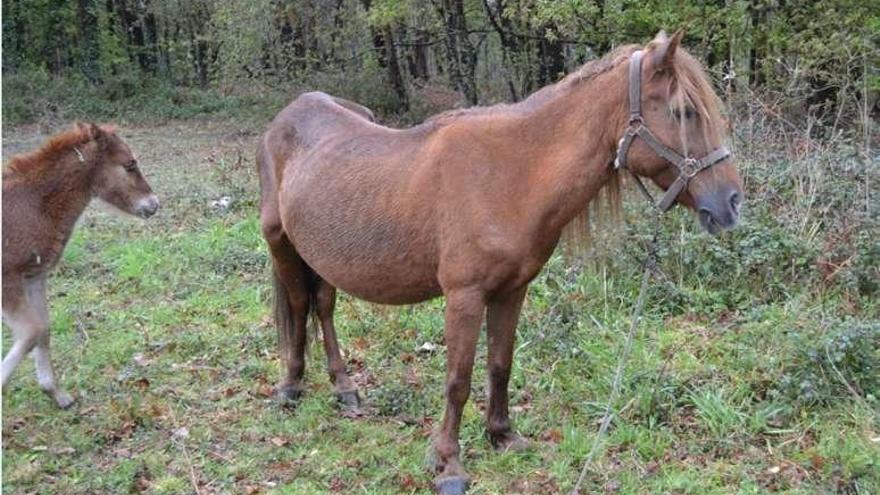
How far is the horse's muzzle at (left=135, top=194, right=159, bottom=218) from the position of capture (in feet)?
19.1

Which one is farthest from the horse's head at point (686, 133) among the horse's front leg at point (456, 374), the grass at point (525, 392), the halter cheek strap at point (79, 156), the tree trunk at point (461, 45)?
the tree trunk at point (461, 45)

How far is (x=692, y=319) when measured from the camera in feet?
18.5

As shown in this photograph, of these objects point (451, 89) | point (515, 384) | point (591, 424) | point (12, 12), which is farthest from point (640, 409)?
point (12, 12)

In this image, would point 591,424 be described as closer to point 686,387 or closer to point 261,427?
point 686,387

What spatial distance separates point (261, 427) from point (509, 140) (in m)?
2.29

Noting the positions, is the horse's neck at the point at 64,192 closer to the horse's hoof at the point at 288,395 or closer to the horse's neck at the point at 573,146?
the horse's hoof at the point at 288,395

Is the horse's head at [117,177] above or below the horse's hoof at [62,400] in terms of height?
above

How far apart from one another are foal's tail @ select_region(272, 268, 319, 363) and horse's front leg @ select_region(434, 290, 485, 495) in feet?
4.66

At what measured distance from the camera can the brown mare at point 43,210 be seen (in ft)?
15.6

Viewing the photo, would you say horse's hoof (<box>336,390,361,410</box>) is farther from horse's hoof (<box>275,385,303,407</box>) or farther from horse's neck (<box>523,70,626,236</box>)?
horse's neck (<box>523,70,626,236</box>)

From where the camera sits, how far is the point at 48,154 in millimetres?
5215

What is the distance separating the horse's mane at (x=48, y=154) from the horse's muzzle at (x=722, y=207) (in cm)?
396

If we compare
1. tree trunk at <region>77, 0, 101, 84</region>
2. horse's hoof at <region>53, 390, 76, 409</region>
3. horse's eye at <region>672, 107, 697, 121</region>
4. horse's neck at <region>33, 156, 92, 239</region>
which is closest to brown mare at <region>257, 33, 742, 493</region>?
horse's eye at <region>672, 107, 697, 121</region>

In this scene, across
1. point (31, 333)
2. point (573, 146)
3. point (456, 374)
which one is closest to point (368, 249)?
point (456, 374)
